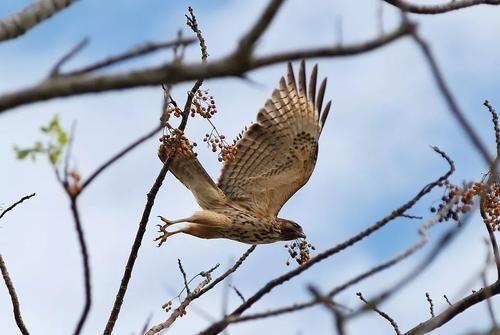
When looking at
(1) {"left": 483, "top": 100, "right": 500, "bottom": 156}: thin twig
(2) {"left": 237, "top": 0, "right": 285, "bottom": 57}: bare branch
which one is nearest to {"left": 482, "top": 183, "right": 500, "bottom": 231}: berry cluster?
(1) {"left": 483, "top": 100, "right": 500, "bottom": 156}: thin twig

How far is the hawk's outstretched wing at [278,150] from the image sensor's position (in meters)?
8.68

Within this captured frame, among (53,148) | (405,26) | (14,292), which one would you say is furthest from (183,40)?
(14,292)

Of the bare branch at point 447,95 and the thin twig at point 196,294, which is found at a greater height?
the thin twig at point 196,294

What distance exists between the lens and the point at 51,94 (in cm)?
203

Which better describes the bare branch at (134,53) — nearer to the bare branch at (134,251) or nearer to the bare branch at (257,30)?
the bare branch at (257,30)

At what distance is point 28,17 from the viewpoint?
8.86 feet

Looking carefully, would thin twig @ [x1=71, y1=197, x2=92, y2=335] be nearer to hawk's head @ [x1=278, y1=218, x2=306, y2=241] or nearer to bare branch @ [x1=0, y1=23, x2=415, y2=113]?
bare branch @ [x1=0, y1=23, x2=415, y2=113]

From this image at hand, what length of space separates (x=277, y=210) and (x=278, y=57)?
6722 mm

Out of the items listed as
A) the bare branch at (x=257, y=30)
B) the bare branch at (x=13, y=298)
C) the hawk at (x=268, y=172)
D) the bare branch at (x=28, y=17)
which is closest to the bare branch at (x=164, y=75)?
the bare branch at (x=257, y=30)

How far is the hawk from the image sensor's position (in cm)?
813

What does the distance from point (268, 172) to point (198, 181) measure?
1224mm

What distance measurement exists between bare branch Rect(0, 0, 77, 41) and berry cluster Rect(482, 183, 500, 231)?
2.96 metres

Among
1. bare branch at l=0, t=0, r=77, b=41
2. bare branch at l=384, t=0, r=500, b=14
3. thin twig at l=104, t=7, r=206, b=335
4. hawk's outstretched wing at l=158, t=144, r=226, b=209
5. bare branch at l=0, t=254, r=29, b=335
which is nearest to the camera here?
bare branch at l=0, t=0, r=77, b=41

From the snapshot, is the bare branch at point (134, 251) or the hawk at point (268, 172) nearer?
the bare branch at point (134, 251)
